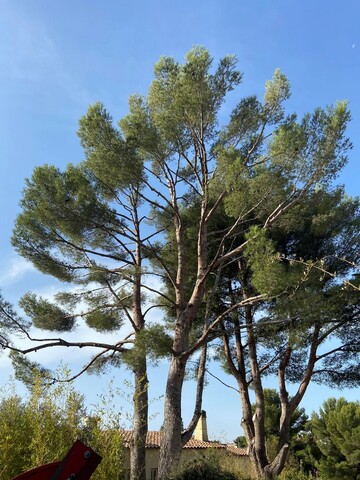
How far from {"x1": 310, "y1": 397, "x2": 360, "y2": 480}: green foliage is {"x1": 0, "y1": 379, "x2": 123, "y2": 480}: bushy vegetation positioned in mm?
11862

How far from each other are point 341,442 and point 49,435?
502 inches

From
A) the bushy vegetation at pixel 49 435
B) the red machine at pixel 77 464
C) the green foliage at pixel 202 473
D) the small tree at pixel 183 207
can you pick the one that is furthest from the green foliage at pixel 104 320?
the red machine at pixel 77 464

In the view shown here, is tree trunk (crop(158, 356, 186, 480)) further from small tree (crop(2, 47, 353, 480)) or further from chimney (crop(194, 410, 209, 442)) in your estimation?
chimney (crop(194, 410, 209, 442))

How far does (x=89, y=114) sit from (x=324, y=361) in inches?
315

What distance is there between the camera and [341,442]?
1500 centimetres

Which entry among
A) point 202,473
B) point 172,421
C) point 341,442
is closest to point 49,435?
point 202,473

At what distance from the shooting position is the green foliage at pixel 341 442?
48.0ft

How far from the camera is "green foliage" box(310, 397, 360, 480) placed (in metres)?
14.6

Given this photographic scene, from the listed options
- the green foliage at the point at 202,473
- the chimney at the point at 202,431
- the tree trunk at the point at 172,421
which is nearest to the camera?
the green foliage at the point at 202,473

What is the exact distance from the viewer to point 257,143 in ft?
31.8

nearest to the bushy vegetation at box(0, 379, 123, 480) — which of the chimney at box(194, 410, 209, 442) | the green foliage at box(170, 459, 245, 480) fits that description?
the green foliage at box(170, 459, 245, 480)

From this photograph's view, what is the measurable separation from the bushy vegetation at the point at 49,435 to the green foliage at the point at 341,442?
11.9m

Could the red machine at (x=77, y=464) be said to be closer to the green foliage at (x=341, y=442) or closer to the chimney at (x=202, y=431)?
the green foliage at (x=341, y=442)

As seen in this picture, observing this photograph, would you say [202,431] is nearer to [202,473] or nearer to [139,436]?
[139,436]
